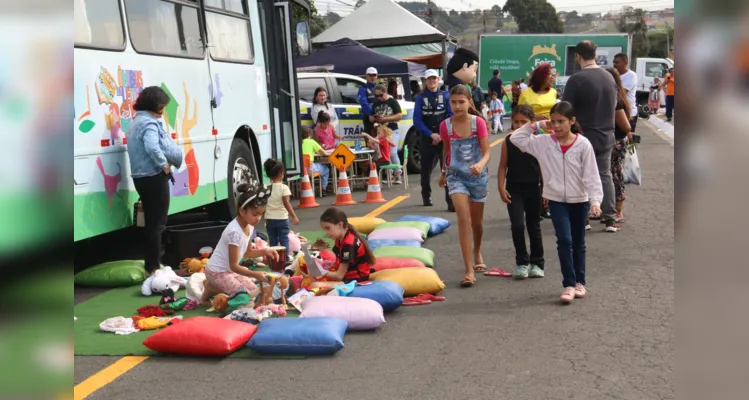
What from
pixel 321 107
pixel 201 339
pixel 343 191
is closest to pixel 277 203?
pixel 201 339

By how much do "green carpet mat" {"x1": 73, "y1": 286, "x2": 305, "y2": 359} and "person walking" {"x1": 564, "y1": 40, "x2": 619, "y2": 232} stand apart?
430cm

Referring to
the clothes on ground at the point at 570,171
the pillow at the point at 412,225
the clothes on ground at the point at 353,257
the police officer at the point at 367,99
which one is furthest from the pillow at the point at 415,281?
the police officer at the point at 367,99

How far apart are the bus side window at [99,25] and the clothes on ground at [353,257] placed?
280cm

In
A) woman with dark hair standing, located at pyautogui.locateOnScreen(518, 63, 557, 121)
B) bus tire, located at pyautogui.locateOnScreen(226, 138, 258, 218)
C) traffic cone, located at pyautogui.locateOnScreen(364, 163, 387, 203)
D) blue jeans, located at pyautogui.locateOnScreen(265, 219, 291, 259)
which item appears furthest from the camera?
traffic cone, located at pyautogui.locateOnScreen(364, 163, 387, 203)

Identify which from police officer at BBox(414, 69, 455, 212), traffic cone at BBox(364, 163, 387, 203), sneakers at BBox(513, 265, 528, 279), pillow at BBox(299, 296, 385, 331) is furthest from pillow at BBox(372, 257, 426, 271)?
traffic cone at BBox(364, 163, 387, 203)

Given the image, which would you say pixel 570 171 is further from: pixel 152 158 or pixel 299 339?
pixel 152 158

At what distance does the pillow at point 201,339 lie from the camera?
18.5 ft

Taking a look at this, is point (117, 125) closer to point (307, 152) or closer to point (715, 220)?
point (307, 152)

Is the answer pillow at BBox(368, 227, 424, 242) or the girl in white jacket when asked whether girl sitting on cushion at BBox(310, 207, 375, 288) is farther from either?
pillow at BBox(368, 227, 424, 242)

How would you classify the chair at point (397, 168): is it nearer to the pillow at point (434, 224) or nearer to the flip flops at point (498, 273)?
the pillow at point (434, 224)

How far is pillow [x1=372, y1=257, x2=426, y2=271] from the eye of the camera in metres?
7.86

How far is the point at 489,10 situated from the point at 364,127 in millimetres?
84370

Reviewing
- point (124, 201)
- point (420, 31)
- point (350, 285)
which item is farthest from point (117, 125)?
point (420, 31)

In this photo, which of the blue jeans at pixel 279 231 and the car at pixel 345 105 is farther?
the car at pixel 345 105
